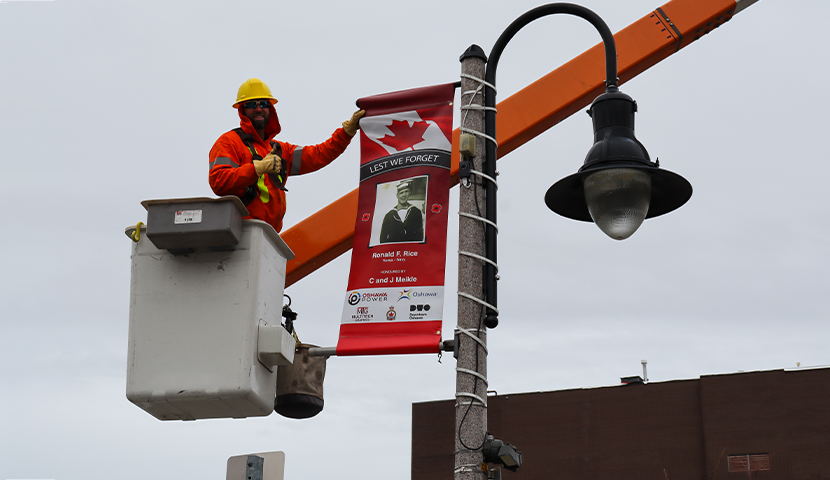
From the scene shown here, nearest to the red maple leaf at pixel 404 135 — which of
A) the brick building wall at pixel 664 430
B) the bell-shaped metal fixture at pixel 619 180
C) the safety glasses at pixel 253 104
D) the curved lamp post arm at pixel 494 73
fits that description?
the curved lamp post arm at pixel 494 73

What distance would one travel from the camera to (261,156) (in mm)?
7340

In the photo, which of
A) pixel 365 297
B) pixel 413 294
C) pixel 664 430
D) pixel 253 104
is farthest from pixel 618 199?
pixel 664 430

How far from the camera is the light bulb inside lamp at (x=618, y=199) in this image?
5.72 meters

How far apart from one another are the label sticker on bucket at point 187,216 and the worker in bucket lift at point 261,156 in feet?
2.32

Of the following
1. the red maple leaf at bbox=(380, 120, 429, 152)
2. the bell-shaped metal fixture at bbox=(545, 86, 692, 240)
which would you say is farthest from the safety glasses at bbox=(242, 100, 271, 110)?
the bell-shaped metal fixture at bbox=(545, 86, 692, 240)

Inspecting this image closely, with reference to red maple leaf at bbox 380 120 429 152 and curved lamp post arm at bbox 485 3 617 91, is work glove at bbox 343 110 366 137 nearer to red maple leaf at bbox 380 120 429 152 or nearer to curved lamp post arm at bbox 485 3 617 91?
red maple leaf at bbox 380 120 429 152

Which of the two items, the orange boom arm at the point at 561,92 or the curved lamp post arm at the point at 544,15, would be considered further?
the orange boom arm at the point at 561,92

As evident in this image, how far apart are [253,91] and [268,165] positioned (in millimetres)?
945

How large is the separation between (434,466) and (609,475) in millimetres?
4638

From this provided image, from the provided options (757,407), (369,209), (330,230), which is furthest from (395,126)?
(757,407)

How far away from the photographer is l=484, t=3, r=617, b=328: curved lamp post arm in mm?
5805

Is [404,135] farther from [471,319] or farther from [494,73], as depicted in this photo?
[471,319]

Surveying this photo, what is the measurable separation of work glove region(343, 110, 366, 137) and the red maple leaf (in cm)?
41

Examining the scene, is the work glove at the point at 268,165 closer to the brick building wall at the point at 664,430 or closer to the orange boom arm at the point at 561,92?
the orange boom arm at the point at 561,92
